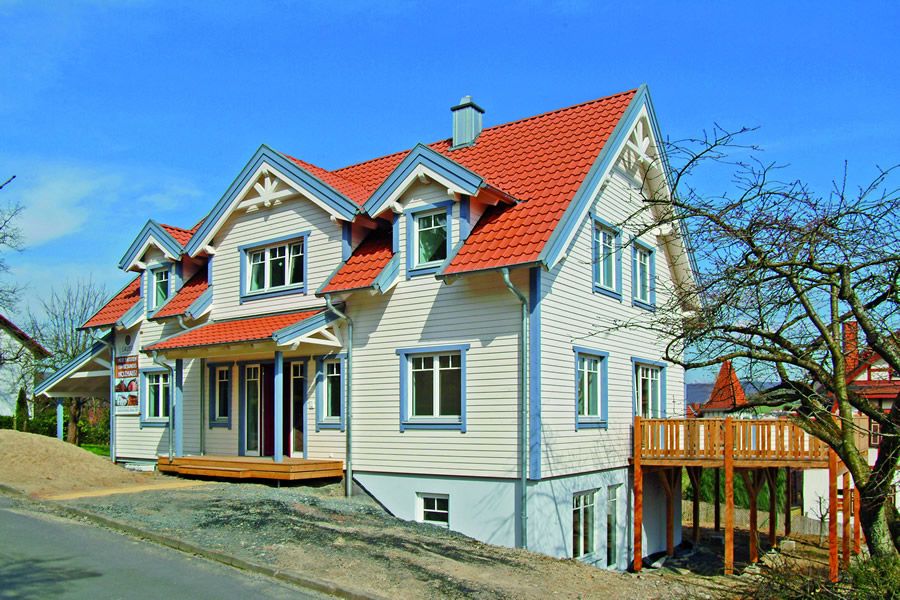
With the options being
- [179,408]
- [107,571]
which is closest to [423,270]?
[179,408]

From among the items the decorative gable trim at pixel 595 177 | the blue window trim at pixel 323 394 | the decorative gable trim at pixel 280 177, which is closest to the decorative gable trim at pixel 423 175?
the decorative gable trim at pixel 280 177

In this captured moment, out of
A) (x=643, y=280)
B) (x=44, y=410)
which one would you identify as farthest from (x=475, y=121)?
(x=44, y=410)

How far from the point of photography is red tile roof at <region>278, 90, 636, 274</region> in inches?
619

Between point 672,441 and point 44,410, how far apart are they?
35305 millimetres

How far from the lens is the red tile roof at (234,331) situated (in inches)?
696

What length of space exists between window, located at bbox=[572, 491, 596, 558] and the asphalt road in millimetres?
8445

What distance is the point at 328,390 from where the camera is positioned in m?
18.3

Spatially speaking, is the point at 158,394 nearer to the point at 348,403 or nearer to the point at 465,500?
the point at 348,403

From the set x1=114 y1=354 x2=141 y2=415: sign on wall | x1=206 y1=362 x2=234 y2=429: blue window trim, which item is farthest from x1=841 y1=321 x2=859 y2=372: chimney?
x1=114 y1=354 x2=141 y2=415: sign on wall

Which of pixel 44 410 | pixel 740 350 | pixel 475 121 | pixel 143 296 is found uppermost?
pixel 475 121

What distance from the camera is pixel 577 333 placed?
56.9 feet

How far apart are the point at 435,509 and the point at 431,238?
17.8ft

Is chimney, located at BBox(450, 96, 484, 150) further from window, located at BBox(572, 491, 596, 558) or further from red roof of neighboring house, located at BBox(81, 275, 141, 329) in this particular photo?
red roof of neighboring house, located at BBox(81, 275, 141, 329)

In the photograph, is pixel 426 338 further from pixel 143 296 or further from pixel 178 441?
pixel 143 296
